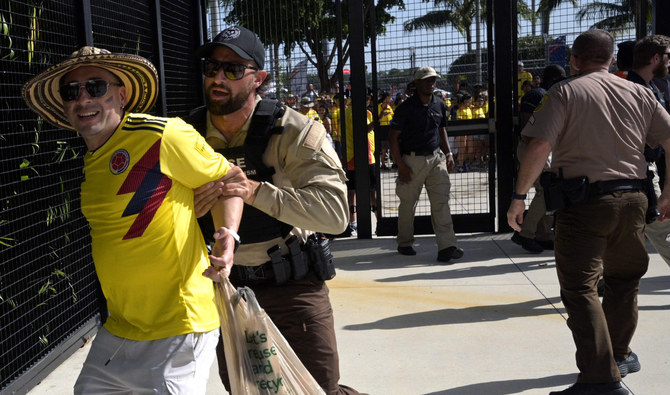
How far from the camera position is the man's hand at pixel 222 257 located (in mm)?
2453

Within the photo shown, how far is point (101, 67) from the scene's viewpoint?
8.85 feet

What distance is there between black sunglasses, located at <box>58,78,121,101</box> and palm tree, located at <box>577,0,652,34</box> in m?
6.89

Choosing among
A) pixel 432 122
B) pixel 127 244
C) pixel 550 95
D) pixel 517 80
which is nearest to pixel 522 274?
pixel 432 122

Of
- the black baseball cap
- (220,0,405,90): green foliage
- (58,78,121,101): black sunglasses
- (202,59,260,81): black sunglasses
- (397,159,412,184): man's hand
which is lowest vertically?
(397,159,412,184): man's hand

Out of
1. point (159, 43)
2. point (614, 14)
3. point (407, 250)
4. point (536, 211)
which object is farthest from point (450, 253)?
point (614, 14)

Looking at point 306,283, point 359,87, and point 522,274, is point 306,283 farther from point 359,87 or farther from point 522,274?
point 359,87

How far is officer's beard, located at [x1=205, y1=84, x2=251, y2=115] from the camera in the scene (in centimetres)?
304

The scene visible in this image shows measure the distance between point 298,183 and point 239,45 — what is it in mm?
615

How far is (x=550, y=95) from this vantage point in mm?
4105

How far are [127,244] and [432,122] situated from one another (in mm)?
5490

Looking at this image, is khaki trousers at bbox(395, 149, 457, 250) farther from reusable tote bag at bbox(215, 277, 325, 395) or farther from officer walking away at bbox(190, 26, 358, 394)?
reusable tote bag at bbox(215, 277, 325, 395)

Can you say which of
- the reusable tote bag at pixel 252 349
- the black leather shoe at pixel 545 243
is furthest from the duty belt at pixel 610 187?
the black leather shoe at pixel 545 243

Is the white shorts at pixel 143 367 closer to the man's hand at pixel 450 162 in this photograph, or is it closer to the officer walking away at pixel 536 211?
the officer walking away at pixel 536 211

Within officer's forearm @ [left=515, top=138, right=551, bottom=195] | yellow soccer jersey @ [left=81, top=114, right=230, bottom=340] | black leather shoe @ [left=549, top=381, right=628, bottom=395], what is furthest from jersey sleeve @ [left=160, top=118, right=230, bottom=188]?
black leather shoe @ [left=549, top=381, right=628, bottom=395]
